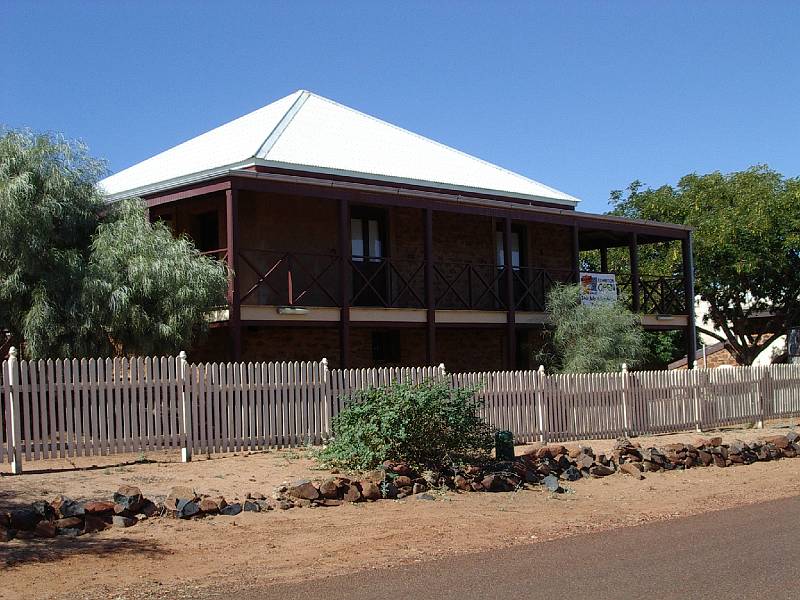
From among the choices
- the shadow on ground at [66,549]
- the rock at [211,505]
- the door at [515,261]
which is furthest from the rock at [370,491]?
the door at [515,261]

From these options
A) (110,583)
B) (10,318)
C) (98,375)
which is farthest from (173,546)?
(10,318)

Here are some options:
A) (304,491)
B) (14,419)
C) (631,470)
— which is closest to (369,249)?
(631,470)

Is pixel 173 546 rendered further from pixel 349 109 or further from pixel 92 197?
pixel 349 109

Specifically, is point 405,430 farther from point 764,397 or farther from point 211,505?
point 764,397

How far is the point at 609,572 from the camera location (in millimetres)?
8000

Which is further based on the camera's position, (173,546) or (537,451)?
(537,451)

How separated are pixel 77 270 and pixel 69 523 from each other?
21.6 feet

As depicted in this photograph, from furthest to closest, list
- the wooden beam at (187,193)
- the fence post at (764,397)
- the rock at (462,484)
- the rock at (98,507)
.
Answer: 1. the fence post at (764,397)
2. the wooden beam at (187,193)
3. the rock at (462,484)
4. the rock at (98,507)

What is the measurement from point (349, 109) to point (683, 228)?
374 inches

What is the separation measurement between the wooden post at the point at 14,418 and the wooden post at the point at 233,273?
5.38m

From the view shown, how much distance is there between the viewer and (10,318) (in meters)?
15.6

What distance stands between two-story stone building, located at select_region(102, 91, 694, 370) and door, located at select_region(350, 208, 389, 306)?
0.10ft

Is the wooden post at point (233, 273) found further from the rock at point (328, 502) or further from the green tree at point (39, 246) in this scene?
the rock at point (328, 502)

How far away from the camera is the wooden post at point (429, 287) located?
2061 centimetres
